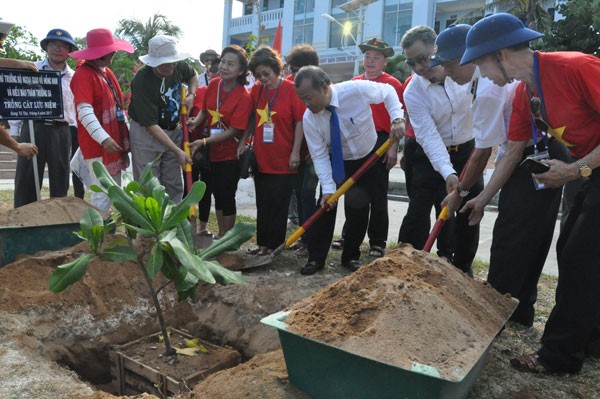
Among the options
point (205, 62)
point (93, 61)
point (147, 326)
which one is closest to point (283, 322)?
point (147, 326)

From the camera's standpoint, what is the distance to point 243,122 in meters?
4.68

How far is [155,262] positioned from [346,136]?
2.13m

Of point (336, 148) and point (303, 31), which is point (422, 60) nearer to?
point (336, 148)

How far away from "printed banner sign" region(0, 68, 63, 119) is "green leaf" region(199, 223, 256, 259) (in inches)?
115

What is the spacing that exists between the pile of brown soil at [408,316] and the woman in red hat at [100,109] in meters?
2.65

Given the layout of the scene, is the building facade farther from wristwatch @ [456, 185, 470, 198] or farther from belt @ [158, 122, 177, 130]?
wristwatch @ [456, 185, 470, 198]

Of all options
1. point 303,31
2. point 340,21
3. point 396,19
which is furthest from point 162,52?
point 303,31

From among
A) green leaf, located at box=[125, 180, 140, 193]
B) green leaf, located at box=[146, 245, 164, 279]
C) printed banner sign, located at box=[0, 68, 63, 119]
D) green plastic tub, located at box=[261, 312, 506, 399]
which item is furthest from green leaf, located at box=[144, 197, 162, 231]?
printed banner sign, located at box=[0, 68, 63, 119]

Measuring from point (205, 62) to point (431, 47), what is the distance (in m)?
3.94

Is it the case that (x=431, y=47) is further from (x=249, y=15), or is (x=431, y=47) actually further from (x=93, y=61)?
(x=249, y=15)

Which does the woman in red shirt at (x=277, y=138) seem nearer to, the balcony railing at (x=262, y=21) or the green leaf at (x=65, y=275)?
the green leaf at (x=65, y=275)

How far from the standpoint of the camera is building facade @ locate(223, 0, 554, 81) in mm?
26078

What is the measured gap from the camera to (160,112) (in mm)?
4555

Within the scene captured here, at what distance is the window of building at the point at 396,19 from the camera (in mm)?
27000
